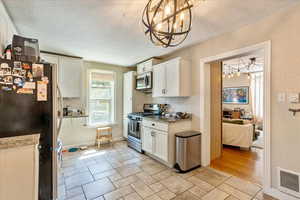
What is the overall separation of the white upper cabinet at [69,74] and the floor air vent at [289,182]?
13.9 ft

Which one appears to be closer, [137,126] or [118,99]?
[137,126]

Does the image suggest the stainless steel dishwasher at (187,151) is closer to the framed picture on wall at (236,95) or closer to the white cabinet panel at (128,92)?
the white cabinet panel at (128,92)

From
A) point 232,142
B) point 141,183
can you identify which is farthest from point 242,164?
point 141,183

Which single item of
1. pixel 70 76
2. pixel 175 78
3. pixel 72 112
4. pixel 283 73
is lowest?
pixel 72 112

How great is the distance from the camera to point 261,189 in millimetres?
2043

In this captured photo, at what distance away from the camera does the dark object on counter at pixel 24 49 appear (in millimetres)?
1632

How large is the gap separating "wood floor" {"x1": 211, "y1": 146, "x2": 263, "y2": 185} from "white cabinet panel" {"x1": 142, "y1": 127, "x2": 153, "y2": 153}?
134 cm

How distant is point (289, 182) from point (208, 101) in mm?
1614

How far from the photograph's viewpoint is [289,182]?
178 centimetres

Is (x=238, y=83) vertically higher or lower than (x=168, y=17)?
higher

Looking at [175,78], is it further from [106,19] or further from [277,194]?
[277,194]

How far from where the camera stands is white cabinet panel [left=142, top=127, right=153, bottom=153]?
10.3 ft

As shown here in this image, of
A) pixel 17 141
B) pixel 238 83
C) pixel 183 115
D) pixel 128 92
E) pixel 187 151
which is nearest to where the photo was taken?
pixel 17 141

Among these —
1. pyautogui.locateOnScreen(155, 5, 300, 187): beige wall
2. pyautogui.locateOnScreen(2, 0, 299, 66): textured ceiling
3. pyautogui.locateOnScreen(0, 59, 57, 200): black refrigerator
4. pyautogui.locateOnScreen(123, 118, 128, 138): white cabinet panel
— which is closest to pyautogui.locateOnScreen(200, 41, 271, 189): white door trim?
pyautogui.locateOnScreen(155, 5, 300, 187): beige wall
